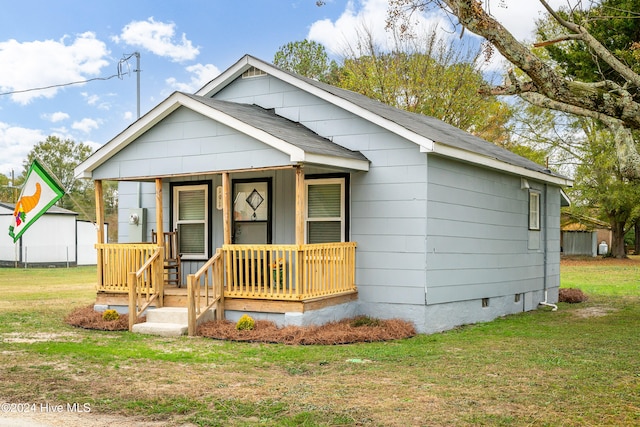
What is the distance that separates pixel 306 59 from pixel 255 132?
29494 millimetres

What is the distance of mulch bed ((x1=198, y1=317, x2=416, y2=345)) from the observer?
10.4 metres

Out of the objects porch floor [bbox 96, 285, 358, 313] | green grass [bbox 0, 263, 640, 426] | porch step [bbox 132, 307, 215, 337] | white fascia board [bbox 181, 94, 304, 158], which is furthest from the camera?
porch step [bbox 132, 307, 215, 337]

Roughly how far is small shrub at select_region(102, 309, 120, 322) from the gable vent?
523 cm

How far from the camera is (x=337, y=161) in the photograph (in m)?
11.2

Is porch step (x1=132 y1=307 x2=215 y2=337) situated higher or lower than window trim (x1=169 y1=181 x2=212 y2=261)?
lower

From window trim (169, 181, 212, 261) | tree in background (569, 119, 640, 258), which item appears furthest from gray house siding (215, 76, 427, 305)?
tree in background (569, 119, 640, 258)

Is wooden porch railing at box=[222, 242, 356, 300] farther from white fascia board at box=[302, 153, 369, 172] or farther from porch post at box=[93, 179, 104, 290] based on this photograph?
porch post at box=[93, 179, 104, 290]

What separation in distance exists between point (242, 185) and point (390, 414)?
782 cm

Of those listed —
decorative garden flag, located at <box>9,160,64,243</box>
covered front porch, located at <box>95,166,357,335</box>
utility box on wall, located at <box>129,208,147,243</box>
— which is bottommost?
covered front porch, located at <box>95,166,357,335</box>

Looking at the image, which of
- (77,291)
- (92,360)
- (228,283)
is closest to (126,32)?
(77,291)

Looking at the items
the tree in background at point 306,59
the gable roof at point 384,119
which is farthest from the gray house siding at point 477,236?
the tree in background at point 306,59

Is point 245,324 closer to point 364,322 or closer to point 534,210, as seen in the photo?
point 364,322

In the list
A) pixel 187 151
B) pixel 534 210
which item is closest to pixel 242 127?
pixel 187 151

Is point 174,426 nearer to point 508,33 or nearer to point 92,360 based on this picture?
point 92,360
